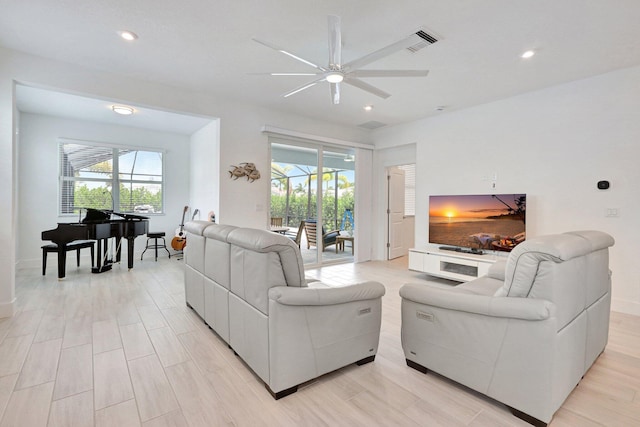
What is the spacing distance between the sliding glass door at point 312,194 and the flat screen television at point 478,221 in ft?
6.58

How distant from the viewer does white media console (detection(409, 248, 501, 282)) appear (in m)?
4.16

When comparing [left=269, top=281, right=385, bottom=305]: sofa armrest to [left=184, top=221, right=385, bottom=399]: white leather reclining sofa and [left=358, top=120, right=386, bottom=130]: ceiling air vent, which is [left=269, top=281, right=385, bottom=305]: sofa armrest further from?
[left=358, top=120, right=386, bottom=130]: ceiling air vent

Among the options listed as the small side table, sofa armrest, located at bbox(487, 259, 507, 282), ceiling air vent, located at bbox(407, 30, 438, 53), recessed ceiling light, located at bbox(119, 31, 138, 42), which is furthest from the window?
sofa armrest, located at bbox(487, 259, 507, 282)

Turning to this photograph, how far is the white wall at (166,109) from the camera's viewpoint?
3.07 meters

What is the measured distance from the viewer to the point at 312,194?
5.80 meters

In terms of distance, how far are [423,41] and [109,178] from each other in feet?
20.6

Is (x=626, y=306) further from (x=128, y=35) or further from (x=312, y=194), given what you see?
(x=128, y=35)

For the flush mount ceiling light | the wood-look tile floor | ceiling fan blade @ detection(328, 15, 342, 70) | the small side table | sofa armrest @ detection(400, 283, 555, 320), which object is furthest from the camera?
the small side table

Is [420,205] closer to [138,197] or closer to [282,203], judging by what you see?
[282,203]

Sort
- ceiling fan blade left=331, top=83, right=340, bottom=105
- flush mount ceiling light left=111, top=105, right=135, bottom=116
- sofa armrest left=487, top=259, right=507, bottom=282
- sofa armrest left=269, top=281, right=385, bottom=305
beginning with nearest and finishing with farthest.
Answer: sofa armrest left=269, top=281, right=385, bottom=305, sofa armrest left=487, top=259, right=507, bottom=282, ceiling fan blade left=331, top=83, right=340, bottom=105, flush mount ceiling light left=111, top=105, right=135, bottom=116


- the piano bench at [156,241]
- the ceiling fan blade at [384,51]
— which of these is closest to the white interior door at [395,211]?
the ceiling fan blade at [384,51]

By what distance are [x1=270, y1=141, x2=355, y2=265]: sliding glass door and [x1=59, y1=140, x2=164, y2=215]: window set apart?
3.08m

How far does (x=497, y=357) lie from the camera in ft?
5.50

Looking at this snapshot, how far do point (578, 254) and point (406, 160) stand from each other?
14.8 ft
